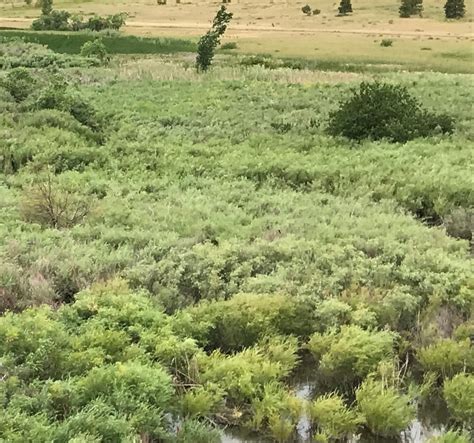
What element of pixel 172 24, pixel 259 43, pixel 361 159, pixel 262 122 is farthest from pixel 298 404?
pixel 172 24

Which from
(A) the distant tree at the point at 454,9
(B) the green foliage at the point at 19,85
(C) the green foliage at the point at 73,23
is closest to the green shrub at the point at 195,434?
(B) the green foliage at the point at 19,85

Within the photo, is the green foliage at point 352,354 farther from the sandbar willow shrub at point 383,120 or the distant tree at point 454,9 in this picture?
the distant tree at point 454,9

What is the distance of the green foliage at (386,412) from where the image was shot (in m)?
6.55

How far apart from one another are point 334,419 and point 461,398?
4.46 ft

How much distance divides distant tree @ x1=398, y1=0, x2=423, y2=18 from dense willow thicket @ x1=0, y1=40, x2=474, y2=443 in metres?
54.2

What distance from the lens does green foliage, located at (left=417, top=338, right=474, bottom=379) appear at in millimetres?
7461

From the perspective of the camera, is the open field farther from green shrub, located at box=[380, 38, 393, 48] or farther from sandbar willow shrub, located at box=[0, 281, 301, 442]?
sandbar willow shrub, located at box=[0, 281, 301, 442]

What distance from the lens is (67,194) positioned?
496 inches

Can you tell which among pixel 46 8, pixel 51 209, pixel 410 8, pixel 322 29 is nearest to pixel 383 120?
pixel 51 209

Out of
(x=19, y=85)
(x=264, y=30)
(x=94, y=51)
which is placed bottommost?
(x=19, y=85)

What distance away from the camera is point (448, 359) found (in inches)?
294

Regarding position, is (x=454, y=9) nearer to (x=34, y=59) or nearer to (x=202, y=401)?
(x=34, y=59)

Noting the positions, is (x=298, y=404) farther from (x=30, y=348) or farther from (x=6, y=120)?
(x=6, y=120)

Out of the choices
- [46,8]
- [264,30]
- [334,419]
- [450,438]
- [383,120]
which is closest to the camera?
[450,438]
